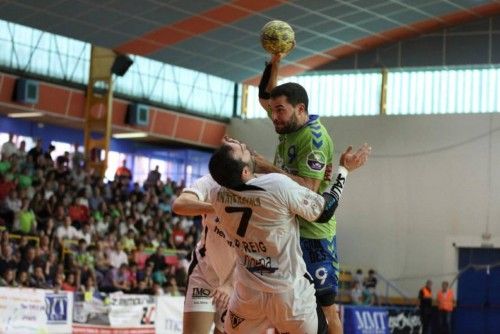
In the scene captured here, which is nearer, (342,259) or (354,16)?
(354,16)

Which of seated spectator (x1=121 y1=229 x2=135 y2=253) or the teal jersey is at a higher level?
the teal jersey

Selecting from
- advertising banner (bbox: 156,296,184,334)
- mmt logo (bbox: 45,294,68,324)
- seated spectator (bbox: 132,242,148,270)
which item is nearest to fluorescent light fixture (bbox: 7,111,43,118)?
seated spectator (bbox: 132,242,148,270)

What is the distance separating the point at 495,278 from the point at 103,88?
50.0ft

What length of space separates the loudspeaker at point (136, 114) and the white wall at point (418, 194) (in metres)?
6.92

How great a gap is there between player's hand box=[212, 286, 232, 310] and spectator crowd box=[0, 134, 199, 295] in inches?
453

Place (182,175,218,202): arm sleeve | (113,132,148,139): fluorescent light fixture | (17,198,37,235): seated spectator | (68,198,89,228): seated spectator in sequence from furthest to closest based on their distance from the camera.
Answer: (113,132,148,139): fluorescent light fixture → (68,198,89,228): seated spectator → (17,198,37,235): seated spectator → (182,175,218,202): arm sleeve

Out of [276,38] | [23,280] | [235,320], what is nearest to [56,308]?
[23,280]

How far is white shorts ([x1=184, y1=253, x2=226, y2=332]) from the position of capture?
9617 mm

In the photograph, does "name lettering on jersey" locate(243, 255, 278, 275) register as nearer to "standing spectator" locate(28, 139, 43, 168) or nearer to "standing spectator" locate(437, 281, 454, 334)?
"standing spectator" locate(28, 139, 43, 168)

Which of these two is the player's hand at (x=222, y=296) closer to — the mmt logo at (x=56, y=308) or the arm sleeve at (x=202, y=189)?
the arm sleeve at (x=202, y=189)

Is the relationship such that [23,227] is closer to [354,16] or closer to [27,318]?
[27,318]

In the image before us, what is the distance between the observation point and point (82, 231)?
84.1 ft

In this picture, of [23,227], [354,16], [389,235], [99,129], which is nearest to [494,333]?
[389,235]

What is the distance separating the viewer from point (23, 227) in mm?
24234
